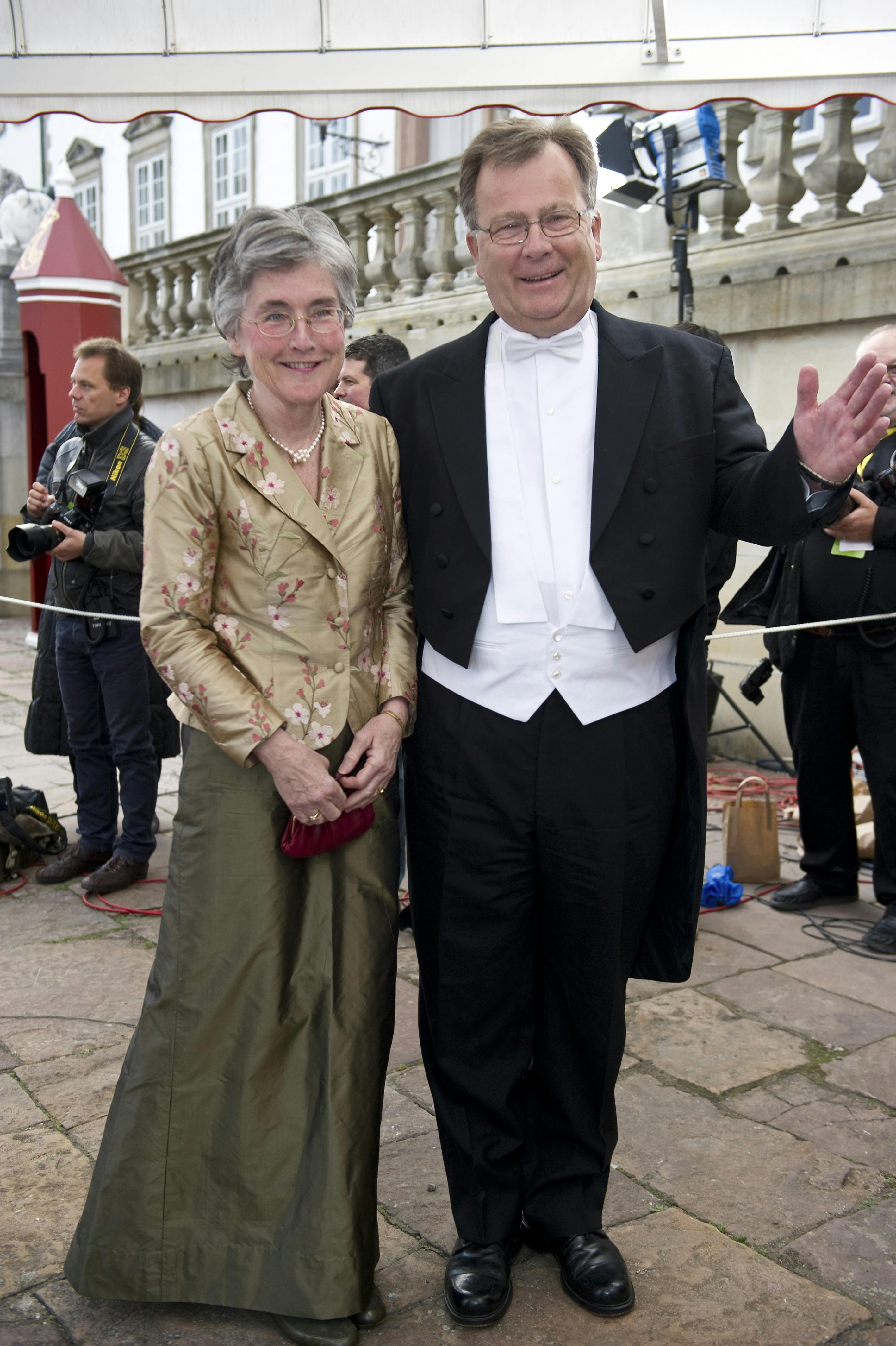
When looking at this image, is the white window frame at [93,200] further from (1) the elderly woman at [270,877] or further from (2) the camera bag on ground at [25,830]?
(1) the elderly woman at [270,877]

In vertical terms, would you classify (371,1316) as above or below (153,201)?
below

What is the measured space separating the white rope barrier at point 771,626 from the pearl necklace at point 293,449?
2017mm

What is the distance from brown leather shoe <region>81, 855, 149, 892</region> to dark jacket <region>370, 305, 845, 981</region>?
290 centimetres

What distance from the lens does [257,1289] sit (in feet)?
7.17

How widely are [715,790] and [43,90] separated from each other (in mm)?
4463

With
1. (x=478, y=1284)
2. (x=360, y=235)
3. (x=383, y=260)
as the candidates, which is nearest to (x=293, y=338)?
(x=478, y=1284)

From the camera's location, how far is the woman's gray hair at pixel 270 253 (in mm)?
2098

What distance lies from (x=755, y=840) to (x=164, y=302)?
1007 centimetres

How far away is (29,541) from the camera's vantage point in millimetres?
4543

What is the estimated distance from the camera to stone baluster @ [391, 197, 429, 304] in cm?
902

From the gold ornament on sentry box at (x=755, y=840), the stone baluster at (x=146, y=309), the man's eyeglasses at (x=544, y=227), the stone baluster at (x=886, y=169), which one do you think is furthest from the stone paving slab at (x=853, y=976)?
the stone baluster at (x=146, y=309)

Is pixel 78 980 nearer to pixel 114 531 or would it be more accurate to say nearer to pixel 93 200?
pixel 114 531

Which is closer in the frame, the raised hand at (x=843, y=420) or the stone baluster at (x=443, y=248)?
the raised hand at (x=843, y=420)

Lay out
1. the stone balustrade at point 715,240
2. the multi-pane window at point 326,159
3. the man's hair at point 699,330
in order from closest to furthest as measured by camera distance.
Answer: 1. the man's hair at point 699,330
2. the stone balustrade at point 715,240
3. the multi-pane window at point 326,159
